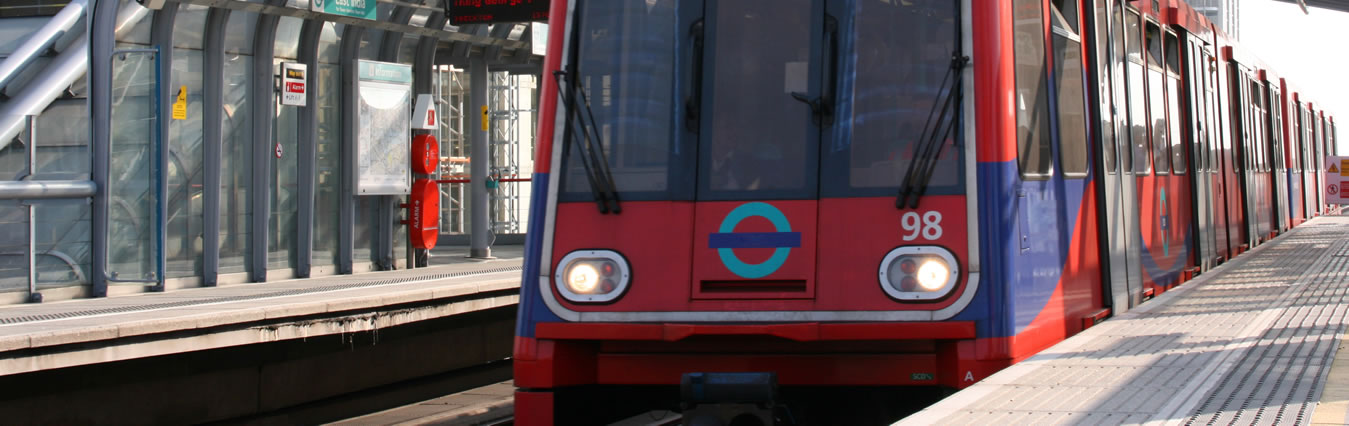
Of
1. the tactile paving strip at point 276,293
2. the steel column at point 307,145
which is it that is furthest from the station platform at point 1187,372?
the steel column at point 307,145

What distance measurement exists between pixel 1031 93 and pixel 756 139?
134 cm

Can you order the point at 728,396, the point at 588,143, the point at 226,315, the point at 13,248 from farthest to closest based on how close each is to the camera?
1. the point at 13,248
2. the point at 226,315
3. the point at 588,143
4. the point at 728,396

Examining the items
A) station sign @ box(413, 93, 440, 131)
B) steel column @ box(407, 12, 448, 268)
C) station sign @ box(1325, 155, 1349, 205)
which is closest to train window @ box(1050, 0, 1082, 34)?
station sign @ box(413, 93, 440, 131)

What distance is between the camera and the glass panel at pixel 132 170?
1452cm

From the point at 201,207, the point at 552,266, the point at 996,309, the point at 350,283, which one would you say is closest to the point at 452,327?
the point at 350,283

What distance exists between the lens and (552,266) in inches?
259

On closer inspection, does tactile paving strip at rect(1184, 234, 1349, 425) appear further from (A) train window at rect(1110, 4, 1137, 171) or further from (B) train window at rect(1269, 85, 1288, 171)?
(B) train window at rect(1269, 85, 1288, 171)

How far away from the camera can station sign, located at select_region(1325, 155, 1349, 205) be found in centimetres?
2558

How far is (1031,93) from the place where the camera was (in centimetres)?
688

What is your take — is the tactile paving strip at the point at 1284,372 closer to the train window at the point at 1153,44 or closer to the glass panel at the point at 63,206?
the train window at the point at 1153,44

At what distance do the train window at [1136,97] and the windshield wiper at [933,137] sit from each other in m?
3.29

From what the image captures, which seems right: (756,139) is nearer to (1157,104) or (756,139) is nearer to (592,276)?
(592,276)

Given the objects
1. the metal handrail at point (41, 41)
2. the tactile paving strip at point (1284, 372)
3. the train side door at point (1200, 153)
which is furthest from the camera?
the metal handrail at point (41, 41)

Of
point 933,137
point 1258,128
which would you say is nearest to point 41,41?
point 933,137
